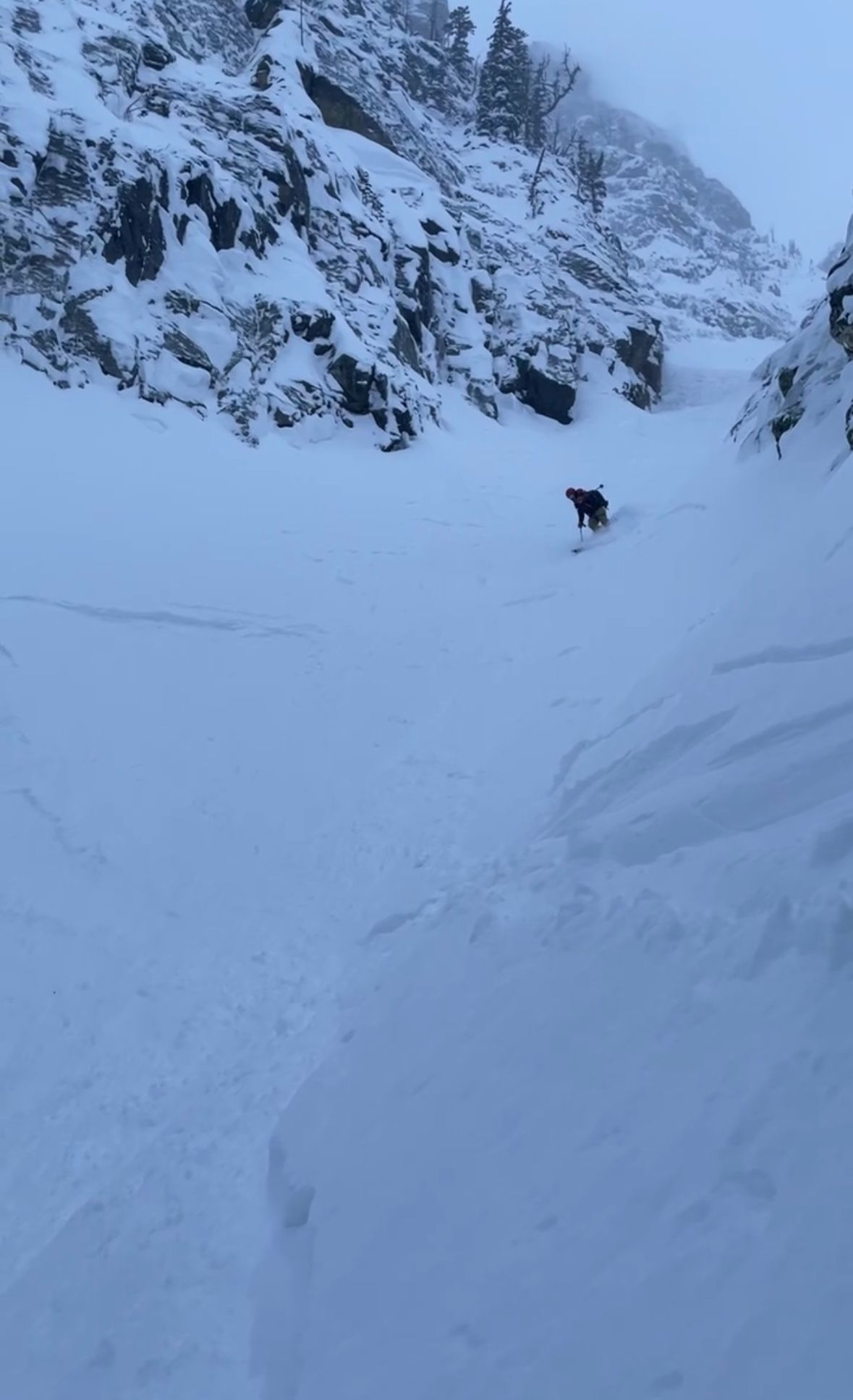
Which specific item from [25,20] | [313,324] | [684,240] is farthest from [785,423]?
[684,240]

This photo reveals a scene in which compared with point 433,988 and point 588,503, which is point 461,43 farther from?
point 433,988

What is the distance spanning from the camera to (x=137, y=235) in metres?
21.8

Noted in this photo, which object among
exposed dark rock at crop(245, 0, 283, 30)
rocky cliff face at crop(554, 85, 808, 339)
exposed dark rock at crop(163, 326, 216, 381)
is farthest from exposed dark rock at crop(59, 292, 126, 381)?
rocky cliff face at crop(554, 85, 808, 339)

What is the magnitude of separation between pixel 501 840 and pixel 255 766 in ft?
10.7

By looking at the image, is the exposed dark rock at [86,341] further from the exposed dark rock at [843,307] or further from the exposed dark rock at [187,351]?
the exposed dark rock at [843,307]

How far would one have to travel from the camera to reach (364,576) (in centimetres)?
1509

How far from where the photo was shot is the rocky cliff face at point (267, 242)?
2070cm

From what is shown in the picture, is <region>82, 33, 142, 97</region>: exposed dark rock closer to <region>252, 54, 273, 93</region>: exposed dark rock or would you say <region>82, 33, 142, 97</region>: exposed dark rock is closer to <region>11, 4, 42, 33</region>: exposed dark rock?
<region>11, 4, 42, 33</region>: exposed dark rock

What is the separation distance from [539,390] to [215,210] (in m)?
15.1

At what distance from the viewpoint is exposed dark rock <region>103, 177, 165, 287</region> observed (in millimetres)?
21438

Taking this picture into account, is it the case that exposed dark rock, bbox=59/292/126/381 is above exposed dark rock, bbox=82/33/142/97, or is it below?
below

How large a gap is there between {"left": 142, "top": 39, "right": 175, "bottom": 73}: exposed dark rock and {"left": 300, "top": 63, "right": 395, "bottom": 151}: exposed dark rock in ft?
30.1

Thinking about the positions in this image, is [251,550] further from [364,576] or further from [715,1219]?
[715,1219]

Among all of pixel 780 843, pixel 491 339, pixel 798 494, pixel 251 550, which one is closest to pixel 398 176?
pixel 491 339
